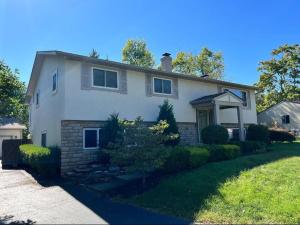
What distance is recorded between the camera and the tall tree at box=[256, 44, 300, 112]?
43.4 metres

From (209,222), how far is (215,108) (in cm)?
1234

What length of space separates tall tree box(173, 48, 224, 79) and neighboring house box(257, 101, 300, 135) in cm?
1062

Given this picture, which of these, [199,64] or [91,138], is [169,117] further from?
[199,64]

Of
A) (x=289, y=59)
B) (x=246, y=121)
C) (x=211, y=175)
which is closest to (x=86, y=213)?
(x=211, y=175)

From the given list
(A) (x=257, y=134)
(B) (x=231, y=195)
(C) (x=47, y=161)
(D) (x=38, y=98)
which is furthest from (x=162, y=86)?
(B) (x=231, y=195)

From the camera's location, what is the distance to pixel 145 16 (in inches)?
608

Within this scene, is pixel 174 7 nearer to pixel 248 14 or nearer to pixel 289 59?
pixel 248 14

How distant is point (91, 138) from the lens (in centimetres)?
1442

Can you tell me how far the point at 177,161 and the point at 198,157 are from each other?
1.08 m

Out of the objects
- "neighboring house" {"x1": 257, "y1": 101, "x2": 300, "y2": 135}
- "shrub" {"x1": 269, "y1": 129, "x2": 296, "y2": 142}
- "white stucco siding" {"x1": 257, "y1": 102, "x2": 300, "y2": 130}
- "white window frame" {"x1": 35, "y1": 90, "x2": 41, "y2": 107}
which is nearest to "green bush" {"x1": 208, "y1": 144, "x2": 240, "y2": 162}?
"shrub" {"x1": 269, "y1": 129, "x2": 296, "y2": 142}

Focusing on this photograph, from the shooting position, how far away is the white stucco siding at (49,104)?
1467 cm

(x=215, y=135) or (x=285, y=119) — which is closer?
(x=215, y=135)

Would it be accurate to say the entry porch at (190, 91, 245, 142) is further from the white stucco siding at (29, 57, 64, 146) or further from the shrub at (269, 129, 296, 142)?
the white stucco siding at (29, 57, 64, 146)

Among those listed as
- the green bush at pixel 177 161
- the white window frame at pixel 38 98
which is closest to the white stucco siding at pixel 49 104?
the white window frame at pixel 38 98
